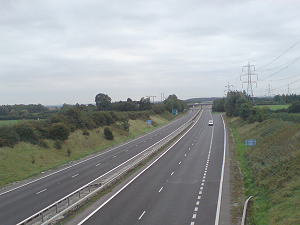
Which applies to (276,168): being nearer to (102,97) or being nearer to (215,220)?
(215,220)

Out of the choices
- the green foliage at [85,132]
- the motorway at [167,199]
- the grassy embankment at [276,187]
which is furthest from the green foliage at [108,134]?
the grassy embankment at [276,187]

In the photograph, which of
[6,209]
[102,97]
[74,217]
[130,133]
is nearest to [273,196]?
[74,217]

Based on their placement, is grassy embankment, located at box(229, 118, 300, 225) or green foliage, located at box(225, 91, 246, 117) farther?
green foliage, located at box(225, 91, 246, 117)

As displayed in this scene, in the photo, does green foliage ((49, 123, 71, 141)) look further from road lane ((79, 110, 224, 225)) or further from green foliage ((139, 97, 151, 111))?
green foliage ((139, 97, 151, 111))

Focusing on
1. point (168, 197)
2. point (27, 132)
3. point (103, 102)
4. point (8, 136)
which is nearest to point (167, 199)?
point (168, 197)

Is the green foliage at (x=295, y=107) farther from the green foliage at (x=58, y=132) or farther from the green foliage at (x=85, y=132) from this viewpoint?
the green foliage at (x=58, y=132)

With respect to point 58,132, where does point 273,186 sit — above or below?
below

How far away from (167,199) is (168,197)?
43cm

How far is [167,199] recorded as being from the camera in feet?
52.4

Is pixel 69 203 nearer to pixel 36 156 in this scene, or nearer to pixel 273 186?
pixel 273 186

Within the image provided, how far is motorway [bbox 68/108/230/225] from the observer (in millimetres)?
12836

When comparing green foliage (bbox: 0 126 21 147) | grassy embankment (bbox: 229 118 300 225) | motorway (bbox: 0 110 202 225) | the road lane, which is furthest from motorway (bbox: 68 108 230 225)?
green foliage (bbox: 0 126 21 147)

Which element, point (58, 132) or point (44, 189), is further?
point (58, 132)

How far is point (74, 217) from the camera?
1341 cm
